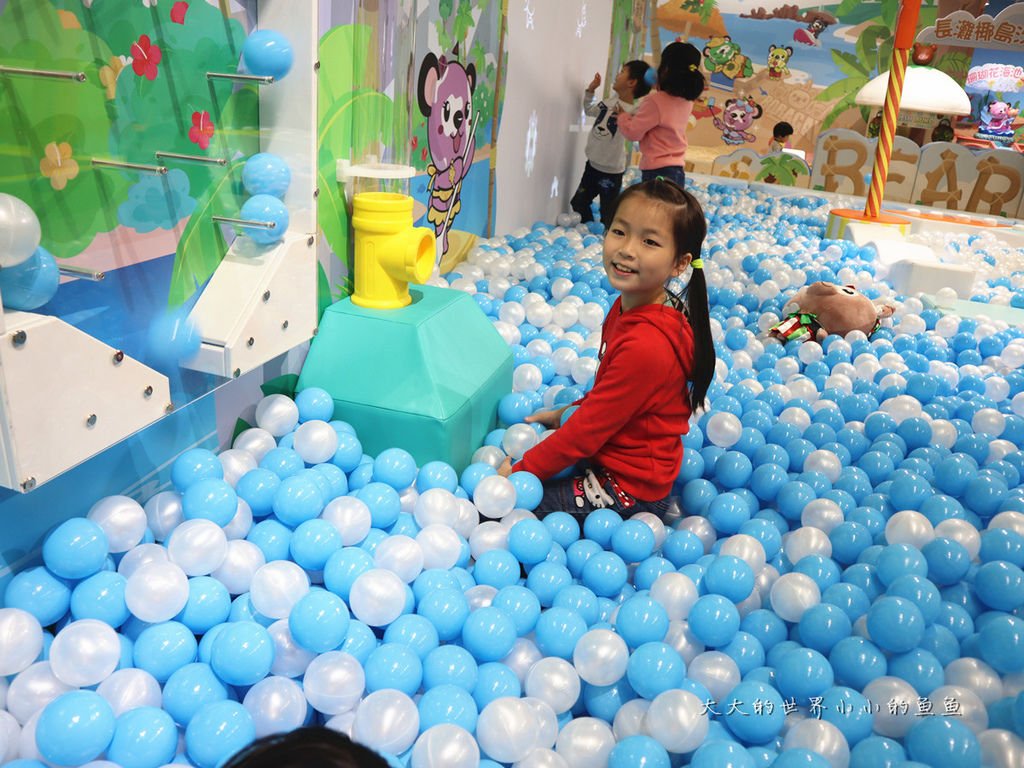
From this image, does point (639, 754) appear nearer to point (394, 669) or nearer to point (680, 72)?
point (394, 669)

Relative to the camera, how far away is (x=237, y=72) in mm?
1552

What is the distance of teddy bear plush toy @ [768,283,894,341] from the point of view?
2715 millimetres

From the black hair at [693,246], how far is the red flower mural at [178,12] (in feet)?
2.63

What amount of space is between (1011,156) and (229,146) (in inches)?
226

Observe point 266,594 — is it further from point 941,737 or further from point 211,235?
point 941,737

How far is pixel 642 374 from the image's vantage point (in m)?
1.56

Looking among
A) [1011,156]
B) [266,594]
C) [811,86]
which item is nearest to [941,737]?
[266,594]

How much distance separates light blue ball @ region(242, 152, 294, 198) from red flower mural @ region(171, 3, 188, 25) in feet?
0.91

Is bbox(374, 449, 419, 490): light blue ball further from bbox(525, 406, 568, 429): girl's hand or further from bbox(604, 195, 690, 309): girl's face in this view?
bbox(604, 195, 690, 309): girl's face

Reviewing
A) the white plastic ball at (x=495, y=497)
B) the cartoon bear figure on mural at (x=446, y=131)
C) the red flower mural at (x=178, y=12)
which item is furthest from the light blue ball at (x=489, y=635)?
the cartoon bear figure on mural at (x=446, y=131)

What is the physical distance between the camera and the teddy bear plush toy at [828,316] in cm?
271

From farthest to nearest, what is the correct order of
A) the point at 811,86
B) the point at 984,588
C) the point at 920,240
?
the point at 811,86
the point at 920,240
the point at 984,588

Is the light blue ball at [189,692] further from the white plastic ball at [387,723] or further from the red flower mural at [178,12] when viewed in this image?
the red flower mural at [178,12]

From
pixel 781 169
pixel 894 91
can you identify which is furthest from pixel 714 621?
pixel 781 169
